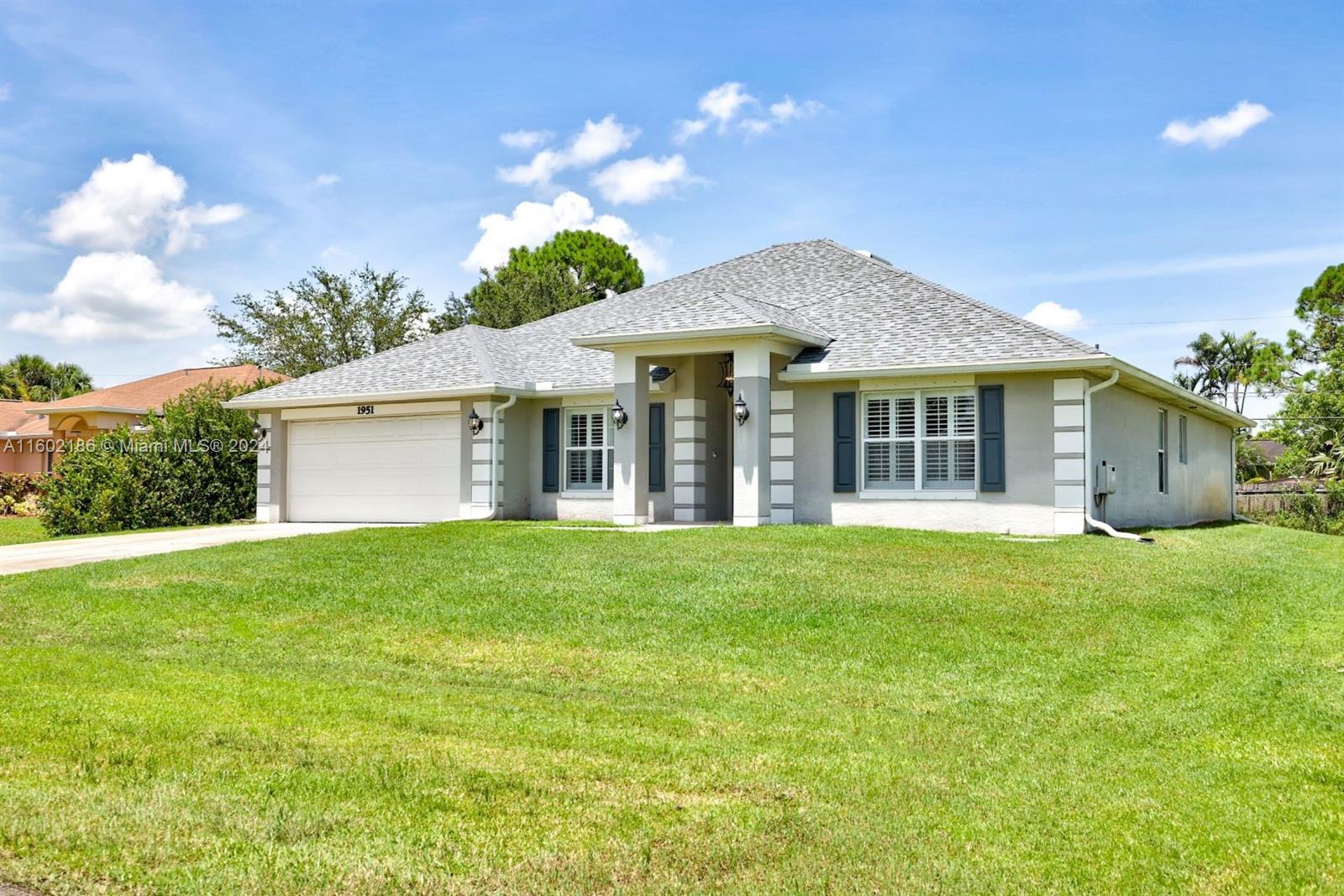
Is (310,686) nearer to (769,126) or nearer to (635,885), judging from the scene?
(635,885)

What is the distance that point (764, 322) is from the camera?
16.2 meters

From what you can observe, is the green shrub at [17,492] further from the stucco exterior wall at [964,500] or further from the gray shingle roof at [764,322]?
the stucco exterior wall at [964,500]

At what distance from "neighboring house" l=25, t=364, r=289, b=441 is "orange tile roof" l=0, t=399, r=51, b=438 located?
1.67 meters

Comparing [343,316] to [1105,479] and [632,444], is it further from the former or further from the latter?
[1105,479]

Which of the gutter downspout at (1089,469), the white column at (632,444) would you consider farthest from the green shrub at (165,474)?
the gutter downspout at (1089,469)

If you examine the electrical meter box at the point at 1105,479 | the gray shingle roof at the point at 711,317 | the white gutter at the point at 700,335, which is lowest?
the electrical meter box at the point at 1105,479

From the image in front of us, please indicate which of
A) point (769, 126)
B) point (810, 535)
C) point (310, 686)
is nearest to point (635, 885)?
point (310, 686)

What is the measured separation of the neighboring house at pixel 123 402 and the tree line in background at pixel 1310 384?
110ft

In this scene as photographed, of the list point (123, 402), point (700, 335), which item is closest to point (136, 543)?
point (700, 335)

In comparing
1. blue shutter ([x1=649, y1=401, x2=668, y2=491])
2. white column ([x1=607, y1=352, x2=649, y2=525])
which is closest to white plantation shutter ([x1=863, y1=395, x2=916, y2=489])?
white column ([x1=607, y1=352, x2=649, y2=525])

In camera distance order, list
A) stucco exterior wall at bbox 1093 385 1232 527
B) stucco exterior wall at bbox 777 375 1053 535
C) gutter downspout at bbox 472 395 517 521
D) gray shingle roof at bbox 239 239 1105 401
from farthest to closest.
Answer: gutter downspout at bbox 472 395 517 521
stucco exterior wall at bbox 1093 385 1232 527
gray shingle roof at bbox 239 239 1105 401
stucco exterior wall at bbox 777 375 1053 535

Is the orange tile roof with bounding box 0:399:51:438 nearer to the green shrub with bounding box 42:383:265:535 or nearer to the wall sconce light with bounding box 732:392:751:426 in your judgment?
the green shrub with bounding box 42:383:265:535

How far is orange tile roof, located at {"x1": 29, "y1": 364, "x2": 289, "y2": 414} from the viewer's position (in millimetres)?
34500

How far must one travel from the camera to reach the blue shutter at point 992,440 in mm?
16078
